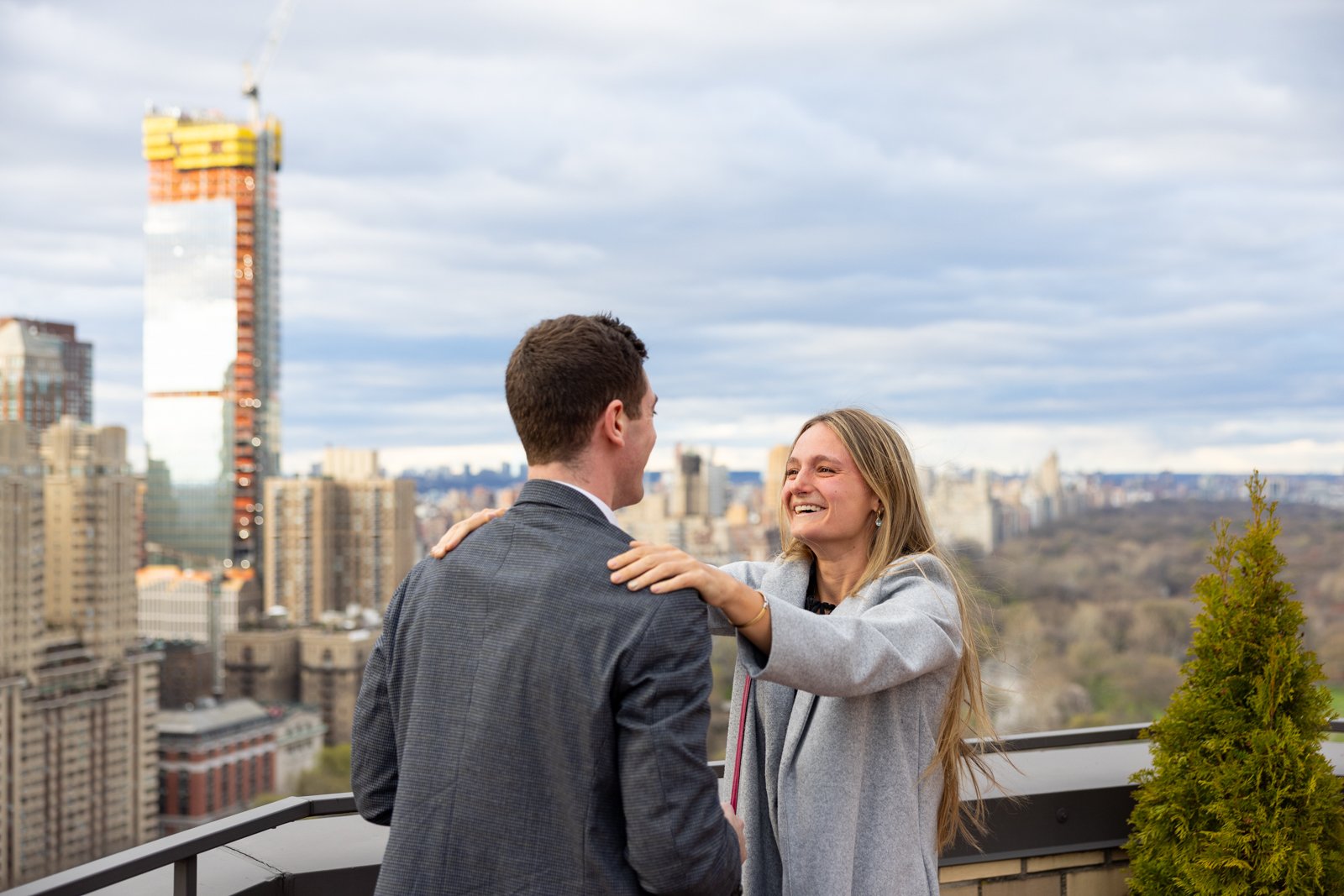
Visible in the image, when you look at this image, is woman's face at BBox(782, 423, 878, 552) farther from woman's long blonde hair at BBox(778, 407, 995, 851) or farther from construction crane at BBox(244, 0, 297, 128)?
construction crane at BBox(244, 0, 297, 128)

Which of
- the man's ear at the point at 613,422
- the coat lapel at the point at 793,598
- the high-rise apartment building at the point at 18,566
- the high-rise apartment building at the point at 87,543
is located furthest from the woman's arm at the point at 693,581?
the high-rise apartment building at the point at 87,543

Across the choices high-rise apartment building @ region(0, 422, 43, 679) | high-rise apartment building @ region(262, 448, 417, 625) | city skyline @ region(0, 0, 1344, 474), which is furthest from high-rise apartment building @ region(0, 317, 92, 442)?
high-rise apartment building @ region(262, 448, 417, 625)

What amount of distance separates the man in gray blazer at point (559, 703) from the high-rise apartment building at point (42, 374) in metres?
63.0

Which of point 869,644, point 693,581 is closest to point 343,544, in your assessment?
point 869,644

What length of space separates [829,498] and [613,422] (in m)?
0.53

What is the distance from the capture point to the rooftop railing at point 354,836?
153 centimetres

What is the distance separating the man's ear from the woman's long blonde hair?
0.53m

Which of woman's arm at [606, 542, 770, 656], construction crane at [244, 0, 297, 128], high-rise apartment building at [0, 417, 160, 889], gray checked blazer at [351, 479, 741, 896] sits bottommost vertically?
high-rise apartment building at [0, 417, 160, 889]

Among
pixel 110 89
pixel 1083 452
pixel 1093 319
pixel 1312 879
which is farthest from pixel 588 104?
pixel 1312 879

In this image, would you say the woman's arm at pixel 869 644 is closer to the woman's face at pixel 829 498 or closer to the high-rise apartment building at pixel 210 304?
the woman's face at pixel 829 498

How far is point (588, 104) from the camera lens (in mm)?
93812

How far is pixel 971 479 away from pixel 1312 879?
4117 cm

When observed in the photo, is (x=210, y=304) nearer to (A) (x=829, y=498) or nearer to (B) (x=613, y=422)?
(A) (x=829, y=498)

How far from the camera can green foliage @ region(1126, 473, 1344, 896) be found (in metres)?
2.12
